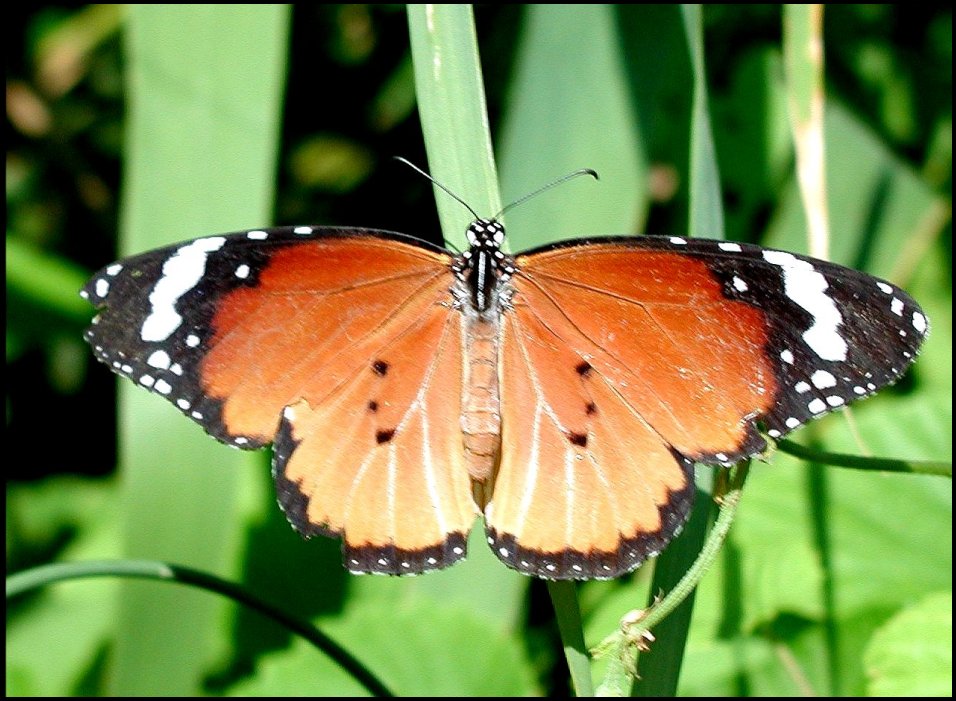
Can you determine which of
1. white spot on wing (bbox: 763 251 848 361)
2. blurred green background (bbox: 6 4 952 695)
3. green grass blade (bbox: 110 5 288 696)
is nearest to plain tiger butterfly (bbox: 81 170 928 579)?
white spot on wing (bbox: 763 251 848 361)

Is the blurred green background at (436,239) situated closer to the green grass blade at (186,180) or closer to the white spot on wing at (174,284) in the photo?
the green grass blade at (186,180)

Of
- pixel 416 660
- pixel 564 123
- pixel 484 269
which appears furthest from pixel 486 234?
pixel 416 660

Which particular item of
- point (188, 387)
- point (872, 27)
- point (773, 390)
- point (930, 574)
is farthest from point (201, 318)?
point (872, 27)

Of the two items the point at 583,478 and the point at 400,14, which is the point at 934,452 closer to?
the point at 583,478

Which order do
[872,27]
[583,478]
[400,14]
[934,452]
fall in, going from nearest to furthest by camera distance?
[583,478], [934,452], [872,27], [400,14]

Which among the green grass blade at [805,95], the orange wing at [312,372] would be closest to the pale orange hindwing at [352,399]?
the orange wing at [312,372]

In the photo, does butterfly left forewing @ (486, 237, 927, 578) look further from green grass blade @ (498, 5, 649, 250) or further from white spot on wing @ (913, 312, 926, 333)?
green grass blade @ (498, 5, 649, 250)
